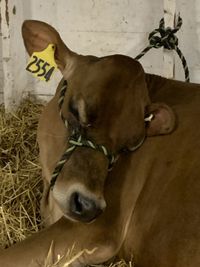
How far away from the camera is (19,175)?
126 inches

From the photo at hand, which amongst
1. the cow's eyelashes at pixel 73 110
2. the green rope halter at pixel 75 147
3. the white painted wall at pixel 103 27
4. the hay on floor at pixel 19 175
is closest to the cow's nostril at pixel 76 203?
the green rope halter at pixel 75 147

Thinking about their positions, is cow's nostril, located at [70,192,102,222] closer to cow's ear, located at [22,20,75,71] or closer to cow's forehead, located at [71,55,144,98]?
cow's forehead, located at [71,55,144,98]

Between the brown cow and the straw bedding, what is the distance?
0.29 ft

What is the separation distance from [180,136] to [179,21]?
3.53 ft

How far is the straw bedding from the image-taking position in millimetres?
2727

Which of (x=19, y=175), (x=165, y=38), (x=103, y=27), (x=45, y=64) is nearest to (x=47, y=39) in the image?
(x=45, y=64)

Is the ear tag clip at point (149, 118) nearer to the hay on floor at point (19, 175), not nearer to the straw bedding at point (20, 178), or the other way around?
the straw bedding at point (20, 178)

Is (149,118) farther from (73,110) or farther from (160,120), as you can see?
(73,110)

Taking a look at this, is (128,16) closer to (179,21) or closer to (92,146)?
(179,21)

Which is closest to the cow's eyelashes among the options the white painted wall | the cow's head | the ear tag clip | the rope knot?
the cow's head

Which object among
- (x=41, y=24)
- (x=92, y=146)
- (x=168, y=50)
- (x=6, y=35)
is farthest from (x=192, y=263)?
(x=6, y=35)

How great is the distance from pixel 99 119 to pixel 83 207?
0.31 meters

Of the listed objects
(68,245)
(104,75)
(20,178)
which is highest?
(104,75)

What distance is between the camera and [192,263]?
7.34 feet
